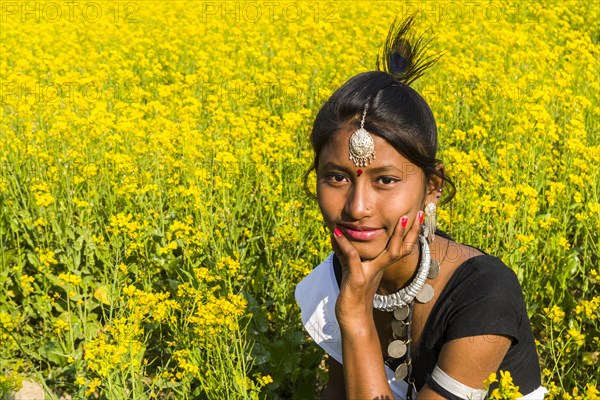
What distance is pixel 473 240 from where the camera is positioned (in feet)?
10.8

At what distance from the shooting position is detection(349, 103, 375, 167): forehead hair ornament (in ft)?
6.34

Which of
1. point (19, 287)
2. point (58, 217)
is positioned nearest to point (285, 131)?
point (58, 217)

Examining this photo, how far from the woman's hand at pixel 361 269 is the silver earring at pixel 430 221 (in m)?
0.14

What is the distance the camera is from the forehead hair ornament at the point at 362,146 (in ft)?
6.34

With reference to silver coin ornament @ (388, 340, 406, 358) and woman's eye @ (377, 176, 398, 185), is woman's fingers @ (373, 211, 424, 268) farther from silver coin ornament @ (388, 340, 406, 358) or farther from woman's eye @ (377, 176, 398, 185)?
silver coin ornament @ (388, 340, 406, 358)

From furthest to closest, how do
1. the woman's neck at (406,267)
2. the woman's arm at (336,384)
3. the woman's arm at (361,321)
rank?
1. the woman's arm at (336,384)
2. the woman's neck at (406,267)
3. the woman's arm at (361,321)

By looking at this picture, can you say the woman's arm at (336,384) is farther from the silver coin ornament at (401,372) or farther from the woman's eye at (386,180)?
the woman's eye at (386,180)

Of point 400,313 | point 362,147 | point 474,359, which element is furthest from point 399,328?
point 362,147

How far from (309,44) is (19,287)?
374 cm

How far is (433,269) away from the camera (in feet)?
6.94

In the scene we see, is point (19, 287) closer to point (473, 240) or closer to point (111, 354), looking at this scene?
point (111, 354)

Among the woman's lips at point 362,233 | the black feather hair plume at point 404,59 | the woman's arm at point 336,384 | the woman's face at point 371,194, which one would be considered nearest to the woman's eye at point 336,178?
the woman's face at point 371,194

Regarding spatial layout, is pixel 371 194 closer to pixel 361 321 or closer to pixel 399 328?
pixel 361 321

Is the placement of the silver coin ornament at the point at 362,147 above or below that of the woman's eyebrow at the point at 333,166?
above
